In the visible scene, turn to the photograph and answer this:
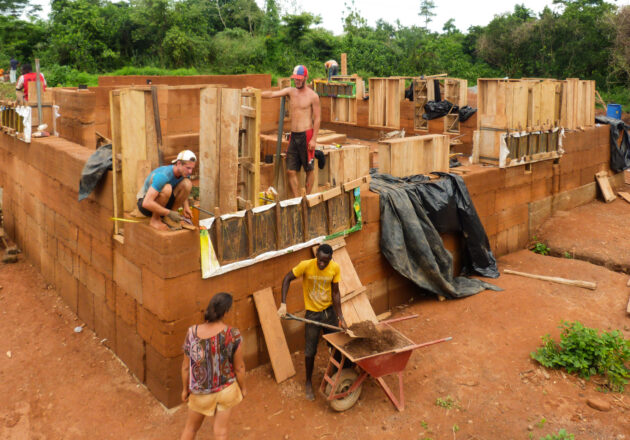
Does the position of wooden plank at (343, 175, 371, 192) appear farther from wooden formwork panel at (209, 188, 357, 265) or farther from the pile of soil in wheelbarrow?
the pile of soil in wheelbarrow

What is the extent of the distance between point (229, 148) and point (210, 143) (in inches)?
13.6

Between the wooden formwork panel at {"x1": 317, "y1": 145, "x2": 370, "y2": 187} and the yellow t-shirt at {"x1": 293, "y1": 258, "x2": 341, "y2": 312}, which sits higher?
the wooden formwork panel at {"x1": 317, "y1": 145, "x2": 370, "y2": 187}

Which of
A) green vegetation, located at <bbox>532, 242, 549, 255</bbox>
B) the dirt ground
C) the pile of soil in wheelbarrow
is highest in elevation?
the pile of soil in wheelbarrow

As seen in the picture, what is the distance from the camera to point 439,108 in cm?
1395

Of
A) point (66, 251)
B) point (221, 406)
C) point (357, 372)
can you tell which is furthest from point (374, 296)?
point (66, 251)

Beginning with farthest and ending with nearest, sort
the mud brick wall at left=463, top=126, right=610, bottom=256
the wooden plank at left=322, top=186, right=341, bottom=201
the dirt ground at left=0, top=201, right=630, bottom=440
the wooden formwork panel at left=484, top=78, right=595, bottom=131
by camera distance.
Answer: the wooden formwork panel at left=484, top=78, right=595, bottom=131 < the mud brick wall at left=463, top=126, right=610, bottom=256 < the wooden plank at left=322, top=186, right=341, bottom=201 < the dirt ground at left=0, top=201, right=630, bottom=440

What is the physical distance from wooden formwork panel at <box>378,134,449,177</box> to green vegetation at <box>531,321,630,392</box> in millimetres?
3627

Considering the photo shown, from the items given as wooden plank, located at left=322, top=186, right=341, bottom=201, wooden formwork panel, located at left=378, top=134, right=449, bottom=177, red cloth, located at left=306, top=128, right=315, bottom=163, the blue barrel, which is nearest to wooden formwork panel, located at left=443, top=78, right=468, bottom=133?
wooden formwork panel, located at left=378, top=134, right=449, bottom=177

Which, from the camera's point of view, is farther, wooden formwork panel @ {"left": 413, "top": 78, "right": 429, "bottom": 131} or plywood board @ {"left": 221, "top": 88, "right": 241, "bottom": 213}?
wooden formwork panel @ {"left": 413, "top": 78, "right": 429, "bottom": 131}

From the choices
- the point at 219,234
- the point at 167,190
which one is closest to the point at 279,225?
the point at 219,234

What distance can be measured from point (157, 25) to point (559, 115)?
20704mm

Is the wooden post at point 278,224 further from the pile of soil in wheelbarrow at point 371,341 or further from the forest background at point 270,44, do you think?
the forest background at point 270,44

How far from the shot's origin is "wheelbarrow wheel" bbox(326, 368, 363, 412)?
6.30m

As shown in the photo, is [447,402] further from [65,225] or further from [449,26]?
[449,26]
